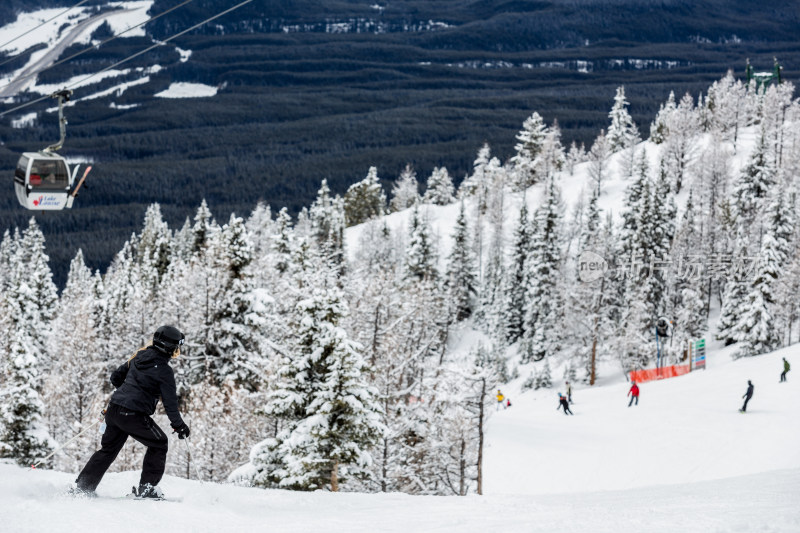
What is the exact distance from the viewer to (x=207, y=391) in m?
35.3

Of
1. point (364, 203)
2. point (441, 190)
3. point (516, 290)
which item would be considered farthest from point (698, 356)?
point (441, 190)

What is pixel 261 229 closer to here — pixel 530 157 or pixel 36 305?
pixel 530 157

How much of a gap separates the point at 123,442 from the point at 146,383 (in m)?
0.86

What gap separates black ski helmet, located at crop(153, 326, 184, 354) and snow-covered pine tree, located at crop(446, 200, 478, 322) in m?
75.8

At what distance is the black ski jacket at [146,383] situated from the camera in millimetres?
10141

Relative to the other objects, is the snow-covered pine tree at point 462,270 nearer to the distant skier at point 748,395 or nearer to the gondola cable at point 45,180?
the distant skier at point 748,395

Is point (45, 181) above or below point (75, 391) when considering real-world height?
above

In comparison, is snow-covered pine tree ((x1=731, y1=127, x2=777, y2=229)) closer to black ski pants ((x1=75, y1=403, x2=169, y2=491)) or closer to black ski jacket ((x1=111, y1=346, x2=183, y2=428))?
black ski pants ((x1=75, y1=403, x2=169, y2=491))

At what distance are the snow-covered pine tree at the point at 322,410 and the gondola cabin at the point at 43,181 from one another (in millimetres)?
7685

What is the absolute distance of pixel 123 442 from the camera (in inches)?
408

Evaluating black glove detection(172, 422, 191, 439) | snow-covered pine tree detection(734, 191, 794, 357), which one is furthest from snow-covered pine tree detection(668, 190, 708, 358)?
black glove detection(172, 422, 191, 439)

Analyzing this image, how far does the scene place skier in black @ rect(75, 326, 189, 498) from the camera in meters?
10.1

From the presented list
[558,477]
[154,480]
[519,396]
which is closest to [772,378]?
[558,477]

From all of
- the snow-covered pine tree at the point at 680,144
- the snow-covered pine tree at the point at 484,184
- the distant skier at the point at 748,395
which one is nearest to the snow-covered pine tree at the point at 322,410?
the distant skier at the point at 748,395
